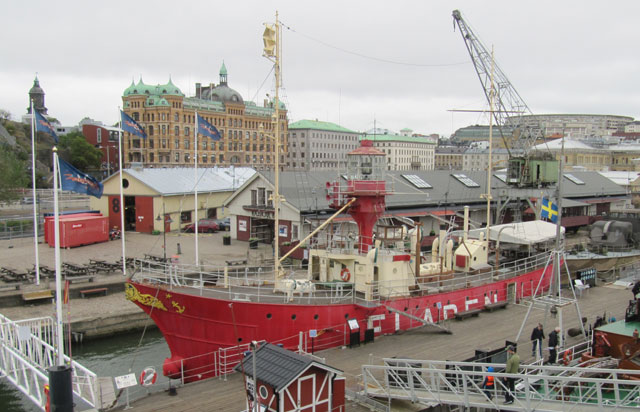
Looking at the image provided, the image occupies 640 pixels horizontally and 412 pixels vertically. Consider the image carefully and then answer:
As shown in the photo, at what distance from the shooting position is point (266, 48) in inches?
719

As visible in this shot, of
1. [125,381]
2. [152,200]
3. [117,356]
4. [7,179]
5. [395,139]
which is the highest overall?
[395,139]

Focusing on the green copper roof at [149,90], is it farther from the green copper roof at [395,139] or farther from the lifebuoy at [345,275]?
the lifebuoy at [345,275]

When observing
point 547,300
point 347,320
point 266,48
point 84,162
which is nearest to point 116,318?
point 347,320

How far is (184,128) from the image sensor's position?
309 feet

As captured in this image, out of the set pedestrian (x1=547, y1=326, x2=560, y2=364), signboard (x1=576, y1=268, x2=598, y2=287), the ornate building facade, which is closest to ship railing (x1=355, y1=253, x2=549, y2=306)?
signboard (x1=576, y1=268, x2=598, y2=287)

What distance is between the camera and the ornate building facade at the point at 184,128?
91.6 meters

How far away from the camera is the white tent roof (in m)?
27.2

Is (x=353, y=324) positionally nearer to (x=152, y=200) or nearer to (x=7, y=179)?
(x=152, y=200)

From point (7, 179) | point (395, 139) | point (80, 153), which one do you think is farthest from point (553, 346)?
point (395, 139)

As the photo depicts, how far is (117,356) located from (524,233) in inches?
828

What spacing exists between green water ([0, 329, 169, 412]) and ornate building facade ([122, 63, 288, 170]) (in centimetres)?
6686

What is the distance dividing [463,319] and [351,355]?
20.9ft

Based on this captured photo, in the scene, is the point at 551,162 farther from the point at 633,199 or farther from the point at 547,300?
the point at 547,300

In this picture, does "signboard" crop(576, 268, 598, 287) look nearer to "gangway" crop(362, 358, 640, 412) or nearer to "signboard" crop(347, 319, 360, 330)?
"gangway" crop(362, 358, 640, 412)
